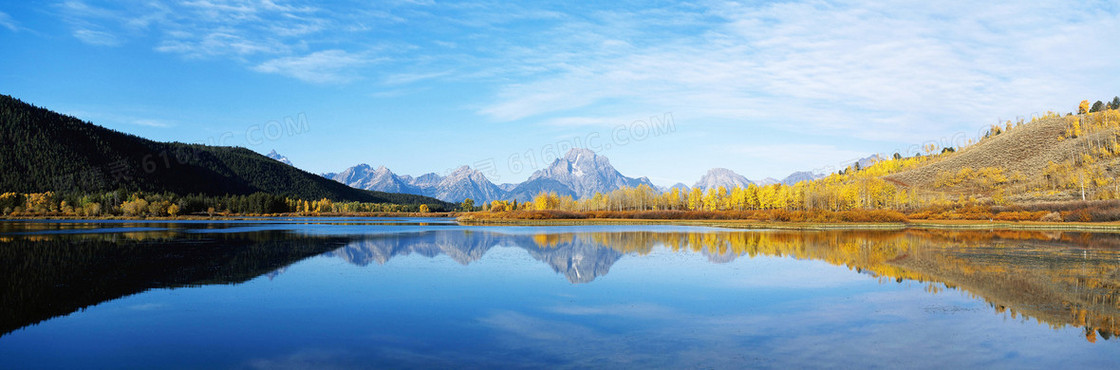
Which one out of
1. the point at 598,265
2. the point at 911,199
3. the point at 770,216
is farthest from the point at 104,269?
the point at 911,199

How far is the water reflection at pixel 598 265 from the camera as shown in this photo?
1805 centimetres

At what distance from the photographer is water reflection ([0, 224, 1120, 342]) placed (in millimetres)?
18047

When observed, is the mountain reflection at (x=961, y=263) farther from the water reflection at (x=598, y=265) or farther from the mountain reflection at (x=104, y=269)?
the mountain reflection at (x=104, y=269)

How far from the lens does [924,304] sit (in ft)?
61.3

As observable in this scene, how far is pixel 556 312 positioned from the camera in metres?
17.2

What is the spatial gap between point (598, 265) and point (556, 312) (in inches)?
518

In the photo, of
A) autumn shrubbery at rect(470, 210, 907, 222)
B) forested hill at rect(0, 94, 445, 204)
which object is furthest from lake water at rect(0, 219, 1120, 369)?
forested hill at rect(0, 94, 445, 204)

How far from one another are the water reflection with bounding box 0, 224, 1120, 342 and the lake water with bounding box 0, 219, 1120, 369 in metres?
0.16

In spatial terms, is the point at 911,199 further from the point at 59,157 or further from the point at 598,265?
the point at 59,157

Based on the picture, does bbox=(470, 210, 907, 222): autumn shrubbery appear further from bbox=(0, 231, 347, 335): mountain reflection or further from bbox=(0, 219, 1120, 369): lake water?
bbox=(0, 231, 347, 335): mountain reflection

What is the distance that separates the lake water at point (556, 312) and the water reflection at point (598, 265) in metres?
0.16

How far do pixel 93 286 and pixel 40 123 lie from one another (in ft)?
691

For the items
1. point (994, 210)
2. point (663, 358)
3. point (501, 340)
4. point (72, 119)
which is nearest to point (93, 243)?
point (501, 340)

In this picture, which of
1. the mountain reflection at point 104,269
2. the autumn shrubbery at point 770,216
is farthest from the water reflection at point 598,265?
the autumn shrubbery at point 770,216
